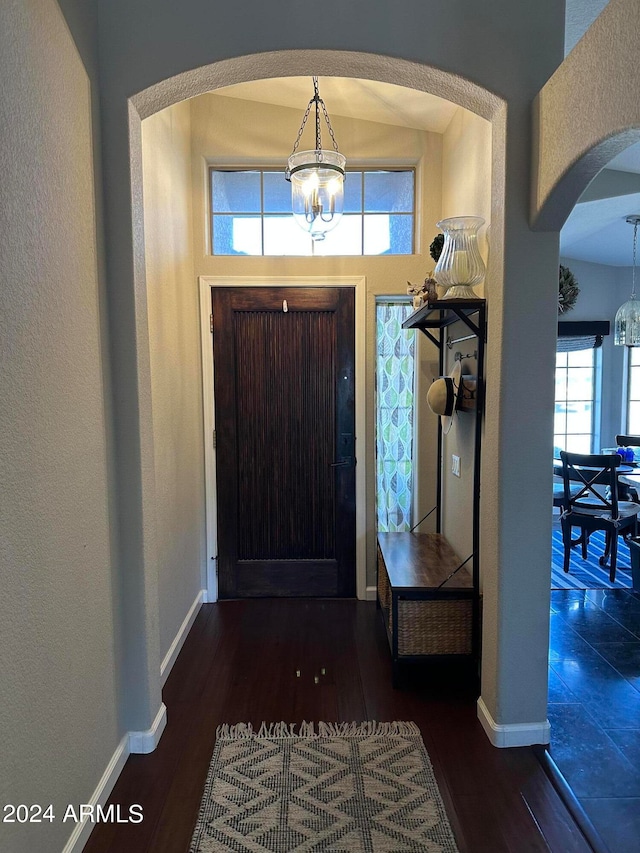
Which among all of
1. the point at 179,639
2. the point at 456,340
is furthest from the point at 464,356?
the point at 179,639

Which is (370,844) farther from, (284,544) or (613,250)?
(613,250)

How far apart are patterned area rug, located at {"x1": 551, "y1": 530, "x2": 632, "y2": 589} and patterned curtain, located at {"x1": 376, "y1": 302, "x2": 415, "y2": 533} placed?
3.59ft

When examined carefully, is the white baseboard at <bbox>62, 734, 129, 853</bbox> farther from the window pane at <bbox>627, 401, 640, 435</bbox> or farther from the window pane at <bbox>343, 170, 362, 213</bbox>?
the window pane at <bbox>627, 401, 640, 435</bbox>

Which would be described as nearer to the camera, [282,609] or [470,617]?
[470,617]

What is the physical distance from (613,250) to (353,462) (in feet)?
12.8

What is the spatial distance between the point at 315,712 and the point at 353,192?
3.16 meters

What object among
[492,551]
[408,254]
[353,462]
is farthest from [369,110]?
[492,551]

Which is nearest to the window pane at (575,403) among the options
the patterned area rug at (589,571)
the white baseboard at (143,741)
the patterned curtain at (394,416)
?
the patterned area rug at (589,571)

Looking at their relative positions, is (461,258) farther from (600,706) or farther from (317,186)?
(600,706)

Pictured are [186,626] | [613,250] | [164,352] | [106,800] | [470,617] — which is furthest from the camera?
[613,250]

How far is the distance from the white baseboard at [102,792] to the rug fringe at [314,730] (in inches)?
15.3

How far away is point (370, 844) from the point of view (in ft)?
5.76

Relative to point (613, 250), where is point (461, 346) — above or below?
below

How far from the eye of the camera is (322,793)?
77.7 inches
